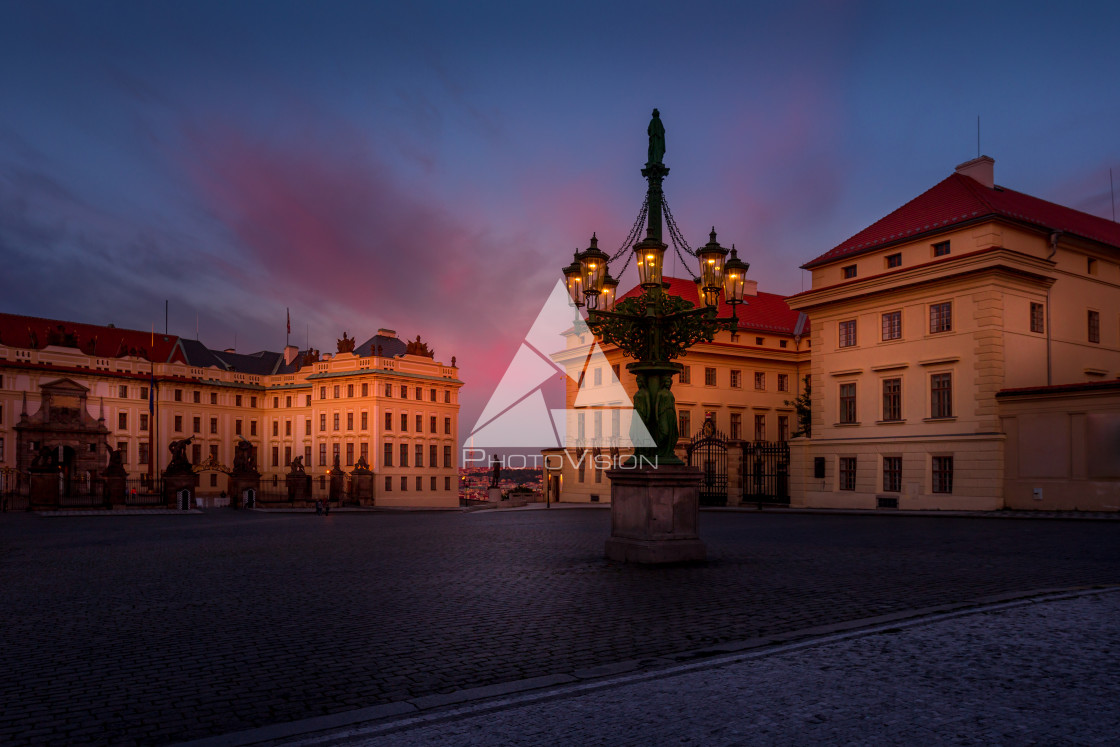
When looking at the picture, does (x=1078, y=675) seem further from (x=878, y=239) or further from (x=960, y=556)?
(x=878, y=239)

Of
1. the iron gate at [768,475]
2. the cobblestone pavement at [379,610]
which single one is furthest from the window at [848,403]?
the cobblestone pavement at [379,610]

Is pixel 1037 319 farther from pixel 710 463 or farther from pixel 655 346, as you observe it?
pixel 655 346

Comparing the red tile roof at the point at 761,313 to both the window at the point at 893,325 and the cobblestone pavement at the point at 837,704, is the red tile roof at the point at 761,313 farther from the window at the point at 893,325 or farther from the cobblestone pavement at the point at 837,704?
the cobblestone pavement at the point at 837,704

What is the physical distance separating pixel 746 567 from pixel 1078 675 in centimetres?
740

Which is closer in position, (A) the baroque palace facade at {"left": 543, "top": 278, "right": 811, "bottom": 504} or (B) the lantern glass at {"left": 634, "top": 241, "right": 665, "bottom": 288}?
(B) the lantern glass at {"left": 634, "top": 241, "right": 665, "bottom": 288}

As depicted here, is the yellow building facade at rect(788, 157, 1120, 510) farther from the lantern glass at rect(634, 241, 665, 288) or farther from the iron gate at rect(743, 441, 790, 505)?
the lantern glass at rect(634, 241, 665, 288)

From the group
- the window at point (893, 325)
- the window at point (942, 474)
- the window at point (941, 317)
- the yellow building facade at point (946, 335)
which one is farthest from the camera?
the window at point (893, 325)

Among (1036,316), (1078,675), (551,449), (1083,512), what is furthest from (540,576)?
(551,449)

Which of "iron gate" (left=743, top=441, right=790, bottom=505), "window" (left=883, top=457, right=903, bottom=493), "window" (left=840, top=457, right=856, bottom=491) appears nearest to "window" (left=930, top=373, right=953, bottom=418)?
Answer: "window" (left=883, top=457, right=903, bottom=493)

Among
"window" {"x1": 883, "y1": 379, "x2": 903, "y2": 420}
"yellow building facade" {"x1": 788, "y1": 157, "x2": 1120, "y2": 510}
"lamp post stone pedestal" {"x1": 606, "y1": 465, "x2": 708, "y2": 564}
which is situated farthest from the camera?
"window" {"x1": 883, "y1": 379, "x2": 903, "y2": 420}

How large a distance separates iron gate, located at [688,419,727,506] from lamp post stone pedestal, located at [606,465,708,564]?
73.0 ft

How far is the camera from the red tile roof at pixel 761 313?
5606cm

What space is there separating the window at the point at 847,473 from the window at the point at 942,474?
406 cm

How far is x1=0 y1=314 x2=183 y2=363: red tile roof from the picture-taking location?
2776 inches
